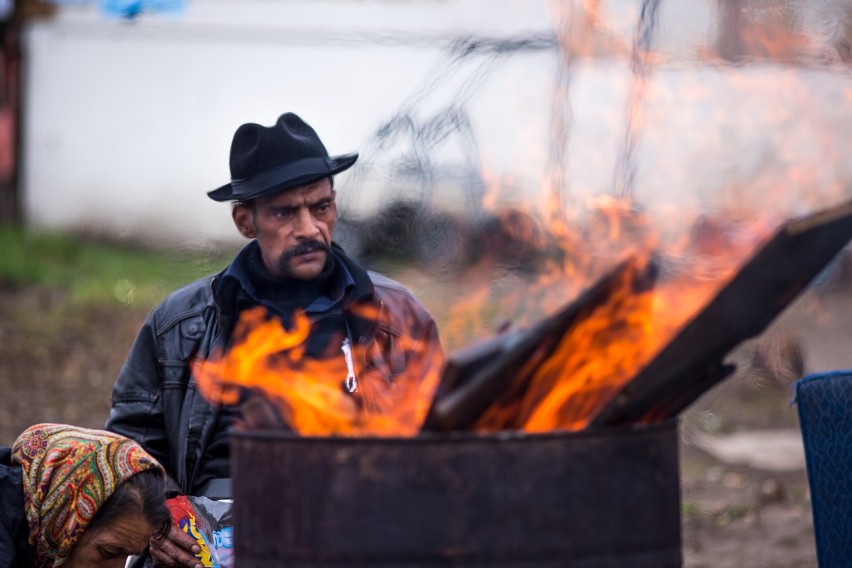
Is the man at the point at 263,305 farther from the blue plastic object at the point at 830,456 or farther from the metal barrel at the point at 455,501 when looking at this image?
the metal barrel at the point at 455,501

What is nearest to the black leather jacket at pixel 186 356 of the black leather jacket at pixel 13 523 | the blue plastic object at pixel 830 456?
the black leather jacket at pixel 13 523

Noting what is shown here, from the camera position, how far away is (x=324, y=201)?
14.2ft

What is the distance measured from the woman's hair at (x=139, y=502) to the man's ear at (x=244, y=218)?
1114 mm

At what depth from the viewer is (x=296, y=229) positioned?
14.0 feet

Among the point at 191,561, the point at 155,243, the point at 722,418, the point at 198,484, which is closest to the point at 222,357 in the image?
the point at 198,484

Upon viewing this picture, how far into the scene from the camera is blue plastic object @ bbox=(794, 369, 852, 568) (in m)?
3.78

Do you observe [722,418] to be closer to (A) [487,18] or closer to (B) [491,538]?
(A) [487,18]

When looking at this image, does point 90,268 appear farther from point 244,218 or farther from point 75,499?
point 75,499

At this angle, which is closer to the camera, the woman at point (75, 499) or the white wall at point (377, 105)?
the woman at point (75, 499)

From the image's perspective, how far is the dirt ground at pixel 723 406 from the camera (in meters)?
6.88

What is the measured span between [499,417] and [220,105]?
10.1m

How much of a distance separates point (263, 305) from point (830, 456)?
6.59 feet

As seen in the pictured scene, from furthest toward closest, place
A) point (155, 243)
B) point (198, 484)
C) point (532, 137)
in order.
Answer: point (155, 243)
point (532, 137)
point (198, 484)

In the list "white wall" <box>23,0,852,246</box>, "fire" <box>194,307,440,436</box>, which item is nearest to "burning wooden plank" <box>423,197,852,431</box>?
"fire" <box>194,307,440,436</box>
